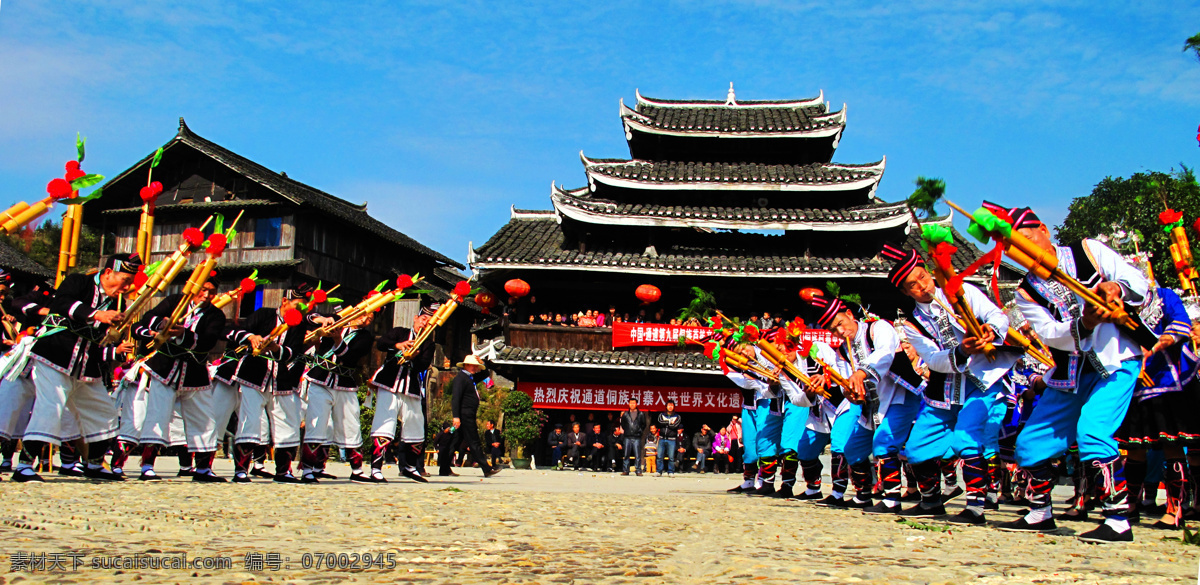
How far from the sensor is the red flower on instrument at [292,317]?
1003cm

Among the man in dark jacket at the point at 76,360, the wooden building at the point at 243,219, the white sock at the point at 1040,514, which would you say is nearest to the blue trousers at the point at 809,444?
the white sock at the point at 1040,514

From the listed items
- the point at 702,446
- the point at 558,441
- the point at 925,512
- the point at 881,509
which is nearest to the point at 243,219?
the point at 558,441

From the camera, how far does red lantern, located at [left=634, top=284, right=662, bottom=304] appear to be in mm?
23828

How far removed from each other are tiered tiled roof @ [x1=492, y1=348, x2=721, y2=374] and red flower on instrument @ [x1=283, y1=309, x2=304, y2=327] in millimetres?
12911

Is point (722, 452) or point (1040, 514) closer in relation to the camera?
point (1040, 514)

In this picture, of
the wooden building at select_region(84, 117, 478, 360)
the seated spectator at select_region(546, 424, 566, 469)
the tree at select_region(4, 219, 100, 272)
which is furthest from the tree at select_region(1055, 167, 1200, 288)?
the tree at select_region(4, 219, 100, 272)

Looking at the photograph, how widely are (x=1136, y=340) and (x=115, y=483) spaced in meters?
8.54

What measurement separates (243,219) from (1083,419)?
3217 cm

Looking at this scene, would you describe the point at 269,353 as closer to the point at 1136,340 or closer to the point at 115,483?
the point at 115,483

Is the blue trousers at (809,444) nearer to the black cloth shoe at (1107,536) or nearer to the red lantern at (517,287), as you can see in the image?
the black cloth shoe at (1107,536)

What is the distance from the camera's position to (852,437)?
879 centimetres

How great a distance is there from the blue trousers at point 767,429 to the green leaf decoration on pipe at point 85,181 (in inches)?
288

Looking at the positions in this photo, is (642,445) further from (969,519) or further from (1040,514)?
(1040,514)

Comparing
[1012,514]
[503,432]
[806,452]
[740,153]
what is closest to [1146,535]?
[1012,514]
